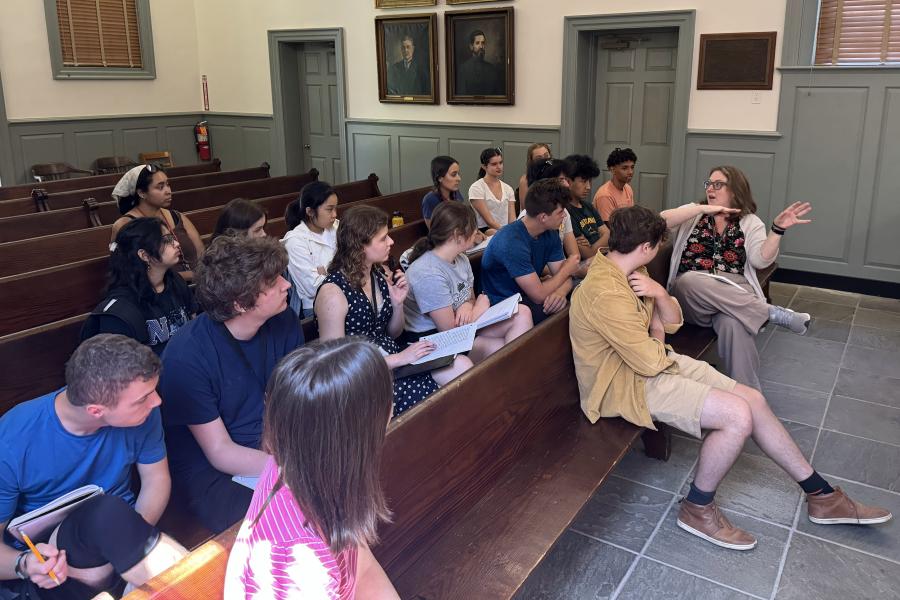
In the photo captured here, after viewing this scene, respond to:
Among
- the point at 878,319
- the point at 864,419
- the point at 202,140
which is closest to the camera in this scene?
the point at 864,419

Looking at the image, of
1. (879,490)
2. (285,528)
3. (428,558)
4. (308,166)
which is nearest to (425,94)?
(308,166)

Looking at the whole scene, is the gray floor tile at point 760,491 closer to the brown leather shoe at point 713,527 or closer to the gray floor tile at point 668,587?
the brown leather shoe at point 713,527

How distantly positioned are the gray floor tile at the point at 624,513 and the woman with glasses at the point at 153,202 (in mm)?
2809

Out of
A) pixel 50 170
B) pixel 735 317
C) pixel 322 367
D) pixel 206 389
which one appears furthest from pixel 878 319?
pixel 50 170

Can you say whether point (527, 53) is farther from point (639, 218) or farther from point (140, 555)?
point (140, 555)

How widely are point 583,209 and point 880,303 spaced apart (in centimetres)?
293

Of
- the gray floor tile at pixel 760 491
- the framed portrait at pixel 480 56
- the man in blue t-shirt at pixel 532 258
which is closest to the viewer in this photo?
the gray floor tile at pixel 760 491

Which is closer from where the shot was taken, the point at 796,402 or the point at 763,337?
the point at 796,402

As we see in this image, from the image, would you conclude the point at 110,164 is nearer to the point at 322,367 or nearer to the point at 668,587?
the point at 668,587

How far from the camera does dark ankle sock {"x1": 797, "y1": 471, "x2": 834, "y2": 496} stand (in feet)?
9.84

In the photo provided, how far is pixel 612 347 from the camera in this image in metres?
3.03

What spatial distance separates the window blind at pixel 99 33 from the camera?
8.77 metres

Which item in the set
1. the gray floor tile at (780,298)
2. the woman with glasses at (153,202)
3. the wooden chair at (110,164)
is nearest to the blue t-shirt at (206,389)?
the woman with glasses at (153,202)

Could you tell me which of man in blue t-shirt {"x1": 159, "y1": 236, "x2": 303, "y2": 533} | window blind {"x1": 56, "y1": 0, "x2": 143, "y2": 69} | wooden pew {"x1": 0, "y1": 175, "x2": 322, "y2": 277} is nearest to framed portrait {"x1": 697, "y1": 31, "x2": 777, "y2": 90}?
wooden pew {"x1": 0, "y1": 175, "x2": 322, "y2": 277}
